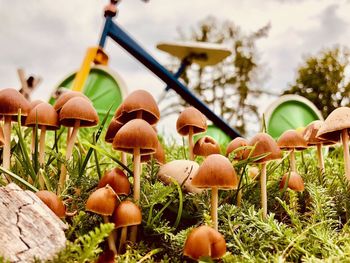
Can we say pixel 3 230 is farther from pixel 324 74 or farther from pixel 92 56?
pixel 324 74

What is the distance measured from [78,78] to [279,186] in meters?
3.33

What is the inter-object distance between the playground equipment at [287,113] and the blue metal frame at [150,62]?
815 millimetres

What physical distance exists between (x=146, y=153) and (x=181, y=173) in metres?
0.18

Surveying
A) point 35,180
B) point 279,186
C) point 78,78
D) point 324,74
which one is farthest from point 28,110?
point 324,74

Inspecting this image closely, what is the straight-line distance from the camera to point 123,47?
17.3 ft

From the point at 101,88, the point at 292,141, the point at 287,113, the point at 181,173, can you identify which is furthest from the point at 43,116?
the point at 287,113

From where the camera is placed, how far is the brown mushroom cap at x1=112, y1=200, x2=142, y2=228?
1.35 meters

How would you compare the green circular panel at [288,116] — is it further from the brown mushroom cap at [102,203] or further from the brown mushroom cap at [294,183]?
the brown mushroom cap at [102,203]

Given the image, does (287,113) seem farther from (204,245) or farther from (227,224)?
(204,245)

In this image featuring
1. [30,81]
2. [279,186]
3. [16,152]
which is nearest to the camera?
[279,186]

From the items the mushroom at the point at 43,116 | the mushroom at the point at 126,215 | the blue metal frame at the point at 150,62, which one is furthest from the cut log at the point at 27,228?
the blue metal frame at the point at 150,62

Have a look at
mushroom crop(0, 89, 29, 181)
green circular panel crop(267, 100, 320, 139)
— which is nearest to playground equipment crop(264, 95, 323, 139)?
green circular panel crop(267, 100, 320, 139)

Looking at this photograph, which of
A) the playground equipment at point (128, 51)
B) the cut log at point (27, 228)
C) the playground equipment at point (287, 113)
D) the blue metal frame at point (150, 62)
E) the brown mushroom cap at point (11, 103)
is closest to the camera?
the cut log at point (27, 228)

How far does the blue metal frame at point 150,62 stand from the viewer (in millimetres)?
5137
